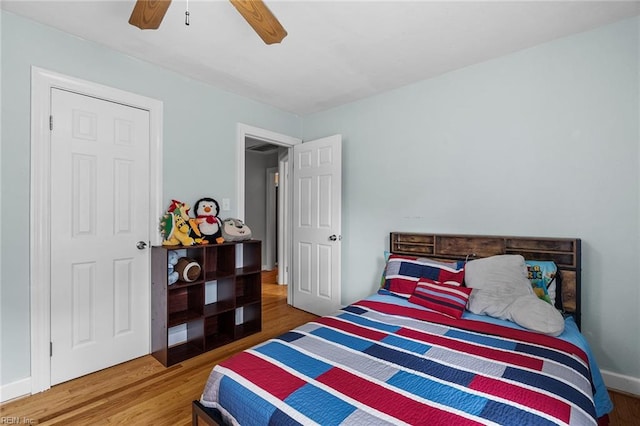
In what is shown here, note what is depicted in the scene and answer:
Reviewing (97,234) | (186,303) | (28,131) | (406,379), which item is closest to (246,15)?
(28,131)

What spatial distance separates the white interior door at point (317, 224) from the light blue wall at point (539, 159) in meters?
0.44

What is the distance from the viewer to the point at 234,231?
286 cm

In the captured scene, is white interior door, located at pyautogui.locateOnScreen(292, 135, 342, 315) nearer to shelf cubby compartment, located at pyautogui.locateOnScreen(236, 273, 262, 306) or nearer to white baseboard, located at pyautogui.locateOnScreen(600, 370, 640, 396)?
shelf cubby compartment, located at pyautogui.locateOnScreen(236, 273, 262, 306)

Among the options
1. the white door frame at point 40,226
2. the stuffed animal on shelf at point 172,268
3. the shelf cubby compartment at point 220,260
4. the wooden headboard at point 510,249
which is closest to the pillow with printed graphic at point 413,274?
the wooden headboard at point 510,249

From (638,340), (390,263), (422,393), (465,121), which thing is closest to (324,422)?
(422,393)

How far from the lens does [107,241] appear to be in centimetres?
233

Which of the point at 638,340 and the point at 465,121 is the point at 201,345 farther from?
the point at 638,340

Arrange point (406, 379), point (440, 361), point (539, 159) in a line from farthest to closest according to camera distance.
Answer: point (539, 159), point (440, 361), point (406, 379)

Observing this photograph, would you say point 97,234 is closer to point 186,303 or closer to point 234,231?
point 186,303

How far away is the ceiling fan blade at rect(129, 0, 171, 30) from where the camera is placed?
144 centimetres

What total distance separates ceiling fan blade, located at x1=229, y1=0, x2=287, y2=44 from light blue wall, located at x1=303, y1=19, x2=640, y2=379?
1759mm

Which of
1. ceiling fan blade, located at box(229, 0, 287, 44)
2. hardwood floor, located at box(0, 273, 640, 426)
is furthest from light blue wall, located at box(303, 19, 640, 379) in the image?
ceiling fan blade, located at box(229, 0, 287, 44)

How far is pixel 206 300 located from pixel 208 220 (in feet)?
2.64

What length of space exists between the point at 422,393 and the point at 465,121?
2301mm
